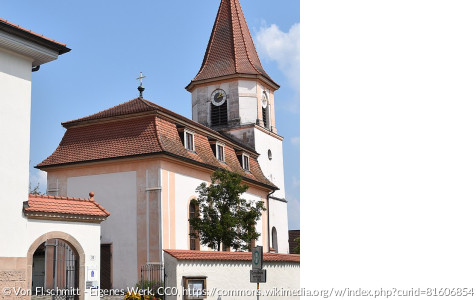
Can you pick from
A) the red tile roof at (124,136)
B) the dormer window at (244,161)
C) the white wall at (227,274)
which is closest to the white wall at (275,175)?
the dormer window at (244,161)

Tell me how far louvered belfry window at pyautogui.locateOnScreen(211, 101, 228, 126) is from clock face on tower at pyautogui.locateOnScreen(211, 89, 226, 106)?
0.16 meters

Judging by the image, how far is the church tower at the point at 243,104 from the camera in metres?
30.5

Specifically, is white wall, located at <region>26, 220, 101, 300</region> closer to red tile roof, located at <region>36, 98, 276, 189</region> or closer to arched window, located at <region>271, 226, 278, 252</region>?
red tile roof, located at <region>36, 98, 276, 189</region>

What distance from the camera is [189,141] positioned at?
22703 millimetres

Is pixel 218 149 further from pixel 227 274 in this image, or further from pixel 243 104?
pixel 227 274

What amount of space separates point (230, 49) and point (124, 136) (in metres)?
12.8

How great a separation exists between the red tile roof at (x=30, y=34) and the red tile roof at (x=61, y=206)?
3021 millimetres

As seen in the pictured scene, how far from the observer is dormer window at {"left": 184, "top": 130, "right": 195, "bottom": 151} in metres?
22.3

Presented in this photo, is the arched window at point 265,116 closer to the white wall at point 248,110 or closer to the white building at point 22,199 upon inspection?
the white wall at point 248,110
